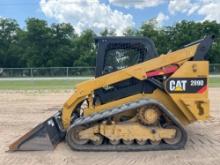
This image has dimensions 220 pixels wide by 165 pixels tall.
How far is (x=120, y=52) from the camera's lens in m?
Answer: 8.88

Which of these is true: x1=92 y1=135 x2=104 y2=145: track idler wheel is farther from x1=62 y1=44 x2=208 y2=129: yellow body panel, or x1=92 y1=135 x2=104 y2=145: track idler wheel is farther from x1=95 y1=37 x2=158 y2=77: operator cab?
x1=95 y1=37 x2=158 y2=77: operator cab

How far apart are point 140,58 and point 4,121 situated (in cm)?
507

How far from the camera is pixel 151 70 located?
27.3 feet

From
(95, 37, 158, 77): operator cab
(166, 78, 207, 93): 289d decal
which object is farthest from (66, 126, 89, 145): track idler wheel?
(166, 78, 207, 93): 289d decal

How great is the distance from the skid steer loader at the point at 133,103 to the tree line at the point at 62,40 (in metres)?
43.4

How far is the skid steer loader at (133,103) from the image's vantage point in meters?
7.95

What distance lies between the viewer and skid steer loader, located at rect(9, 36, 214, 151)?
26.1 ft

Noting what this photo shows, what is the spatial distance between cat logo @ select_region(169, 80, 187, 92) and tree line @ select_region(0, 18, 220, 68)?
4396cm

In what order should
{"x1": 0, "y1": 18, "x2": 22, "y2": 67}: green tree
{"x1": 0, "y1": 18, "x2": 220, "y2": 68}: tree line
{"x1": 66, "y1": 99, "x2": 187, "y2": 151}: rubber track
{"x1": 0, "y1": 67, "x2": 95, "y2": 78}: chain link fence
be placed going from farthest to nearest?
{"x1": 0, "y1": 18, "x2": 22, "y2": 67}: green tree, {"x1": 0, "y1": 18, "x2": 220, "y2": 68}: tree line, {"x1": 0, "y1": 67, "x2": 95, "y2": 78}: chain link fence, {"x1": 66, "y1": 99, "x2": 187, "y2": 151}: rubber track

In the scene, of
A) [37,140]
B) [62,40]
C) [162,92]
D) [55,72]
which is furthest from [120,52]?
[62,40]

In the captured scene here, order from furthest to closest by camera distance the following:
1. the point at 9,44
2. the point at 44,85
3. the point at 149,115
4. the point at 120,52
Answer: the point at 9,44, the point at 44,85, the point at 120,52, the point at 149,115

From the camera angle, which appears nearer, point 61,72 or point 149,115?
point 149,115

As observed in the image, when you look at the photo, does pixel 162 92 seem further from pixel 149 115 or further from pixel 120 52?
pixel 120 52

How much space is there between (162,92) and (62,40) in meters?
53.3
